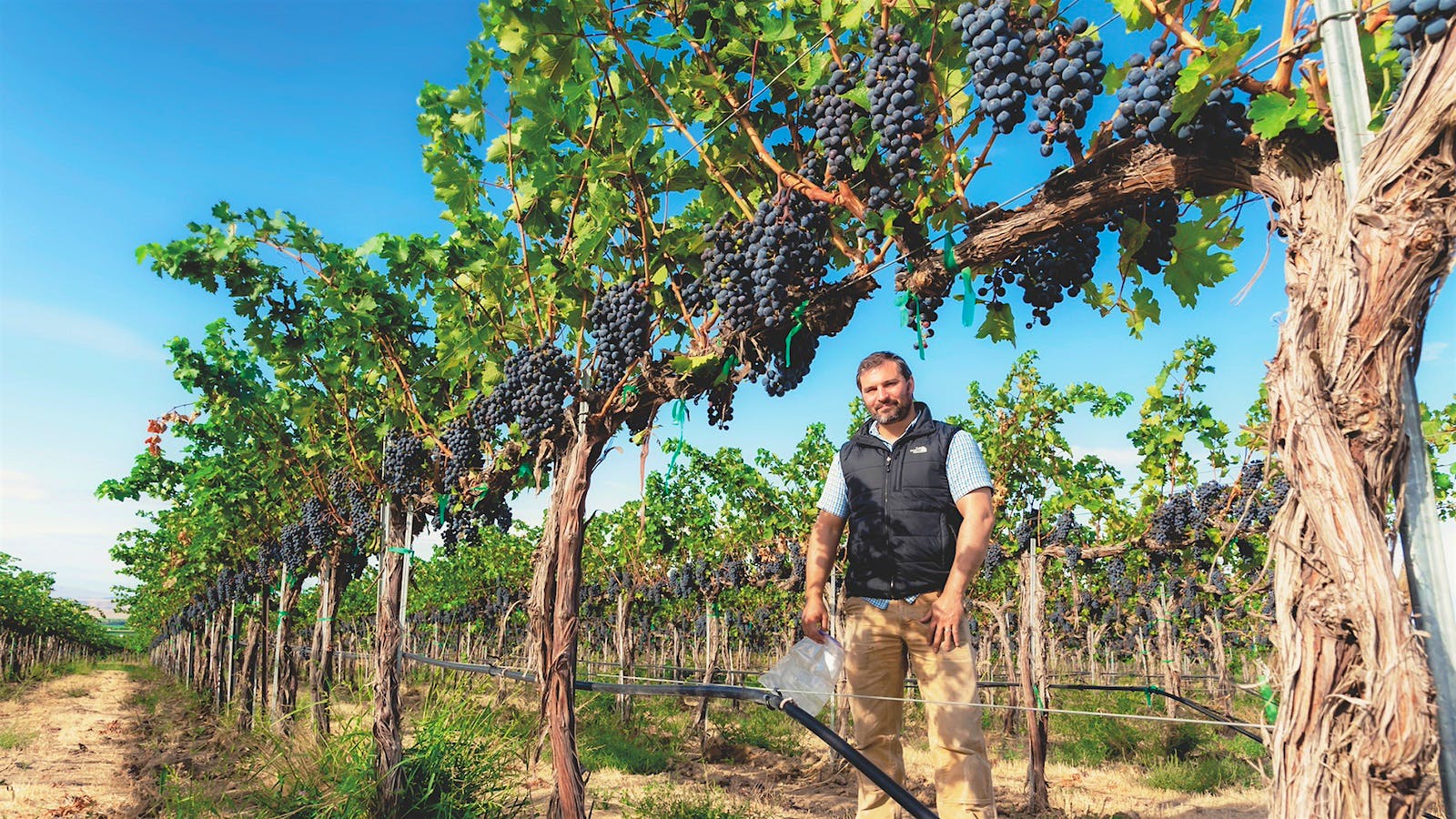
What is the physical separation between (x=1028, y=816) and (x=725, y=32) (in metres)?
7.23

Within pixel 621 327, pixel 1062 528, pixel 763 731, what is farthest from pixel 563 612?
pixel 763 731

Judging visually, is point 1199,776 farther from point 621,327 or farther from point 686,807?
point 621,327

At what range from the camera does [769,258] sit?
313 centimetres

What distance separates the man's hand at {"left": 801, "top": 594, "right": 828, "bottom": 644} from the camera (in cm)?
319

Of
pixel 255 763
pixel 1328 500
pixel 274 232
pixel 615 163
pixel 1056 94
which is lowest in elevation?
pixel 255 763

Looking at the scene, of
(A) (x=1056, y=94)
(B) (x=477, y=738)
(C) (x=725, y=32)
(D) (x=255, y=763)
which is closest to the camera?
(A) (x=1056, y=94)

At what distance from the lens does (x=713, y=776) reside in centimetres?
951

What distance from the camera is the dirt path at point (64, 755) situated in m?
7.32

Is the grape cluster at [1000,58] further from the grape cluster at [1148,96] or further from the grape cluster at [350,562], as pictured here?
the grape cluster at [350,562]

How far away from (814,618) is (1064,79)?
6.70ft

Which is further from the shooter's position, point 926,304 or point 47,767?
point 47,767

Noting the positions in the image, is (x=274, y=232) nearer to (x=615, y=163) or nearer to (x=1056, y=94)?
(x=615, y=163)

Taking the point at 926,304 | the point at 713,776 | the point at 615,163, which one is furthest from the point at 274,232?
the point at 713,776

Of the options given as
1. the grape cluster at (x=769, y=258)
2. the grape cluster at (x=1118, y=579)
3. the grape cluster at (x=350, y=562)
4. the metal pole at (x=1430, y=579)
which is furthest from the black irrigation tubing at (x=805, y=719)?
the grape cluster at (x=1118, y=579)
